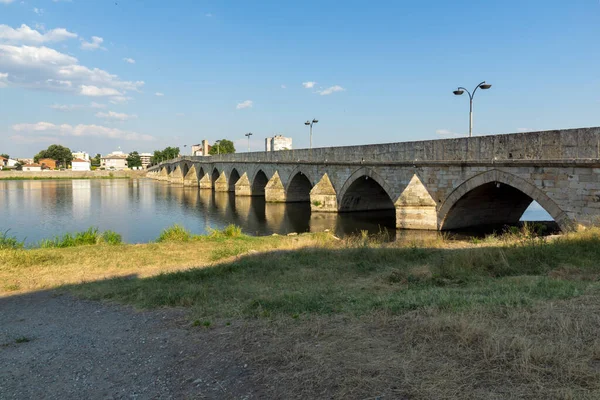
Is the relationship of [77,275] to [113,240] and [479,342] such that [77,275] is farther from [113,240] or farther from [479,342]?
[479,342]

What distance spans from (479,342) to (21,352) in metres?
4.75

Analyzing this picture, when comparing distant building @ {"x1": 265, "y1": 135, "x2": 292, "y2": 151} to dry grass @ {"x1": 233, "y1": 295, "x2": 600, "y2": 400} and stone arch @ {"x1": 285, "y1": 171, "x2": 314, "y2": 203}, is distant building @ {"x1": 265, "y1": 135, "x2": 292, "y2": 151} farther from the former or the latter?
dry grass @ {"x1": 233, "y1": 295, "x2": 600, "y2": 400}

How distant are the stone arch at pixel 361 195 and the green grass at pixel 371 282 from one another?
1436 cm

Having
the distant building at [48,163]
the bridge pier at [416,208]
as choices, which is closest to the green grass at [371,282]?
the bridge pier at [416,208]

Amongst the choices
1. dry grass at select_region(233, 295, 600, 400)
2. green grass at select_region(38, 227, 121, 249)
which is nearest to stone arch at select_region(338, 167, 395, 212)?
green grass at select_region(38, 227, 121, 249)

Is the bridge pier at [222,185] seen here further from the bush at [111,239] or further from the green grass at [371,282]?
the green grass at [371,282]

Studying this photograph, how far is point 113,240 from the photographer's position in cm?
1388

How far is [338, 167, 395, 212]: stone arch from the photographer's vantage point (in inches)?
942

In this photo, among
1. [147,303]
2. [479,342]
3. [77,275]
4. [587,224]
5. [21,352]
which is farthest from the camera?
[587,224]

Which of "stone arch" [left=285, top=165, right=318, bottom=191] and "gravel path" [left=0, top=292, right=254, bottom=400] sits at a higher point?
"stone arch" [left=285, top=165, right=318, bottom=191]

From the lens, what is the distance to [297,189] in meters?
32.9

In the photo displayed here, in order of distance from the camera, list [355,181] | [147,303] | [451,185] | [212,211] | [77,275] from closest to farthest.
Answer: [147,303]
[77,275]
[451,185]
[355,181]
[212,211]

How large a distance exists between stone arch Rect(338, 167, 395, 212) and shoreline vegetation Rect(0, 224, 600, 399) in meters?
13.9

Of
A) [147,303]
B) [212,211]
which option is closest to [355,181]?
[212,211]
